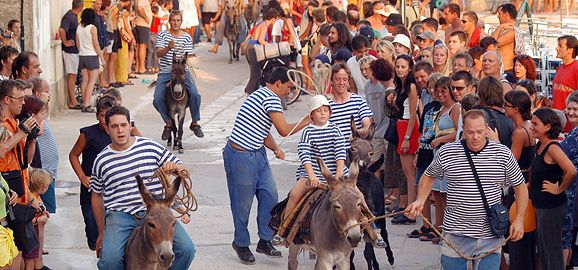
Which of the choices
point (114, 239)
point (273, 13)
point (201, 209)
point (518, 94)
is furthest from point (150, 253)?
point (273, 13)

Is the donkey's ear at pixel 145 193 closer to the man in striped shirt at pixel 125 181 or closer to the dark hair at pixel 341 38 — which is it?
the man in striped shirt at pixel 125 181

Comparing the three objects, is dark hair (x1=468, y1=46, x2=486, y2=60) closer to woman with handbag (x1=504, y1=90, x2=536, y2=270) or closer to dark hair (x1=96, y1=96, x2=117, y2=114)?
woman with handbag (x1=504, y1=90, x2=536, y2=270)

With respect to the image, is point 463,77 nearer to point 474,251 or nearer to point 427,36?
point 474,251

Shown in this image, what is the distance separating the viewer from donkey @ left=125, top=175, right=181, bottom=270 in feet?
27.6

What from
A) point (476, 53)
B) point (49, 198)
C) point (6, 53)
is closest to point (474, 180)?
point (49, 198)

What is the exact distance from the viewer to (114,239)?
9.02 m

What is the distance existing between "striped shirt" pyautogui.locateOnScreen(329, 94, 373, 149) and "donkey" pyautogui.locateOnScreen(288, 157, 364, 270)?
5.34ft

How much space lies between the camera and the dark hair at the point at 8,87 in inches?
412

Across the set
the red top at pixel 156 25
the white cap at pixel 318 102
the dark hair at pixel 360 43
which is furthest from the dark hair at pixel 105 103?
the red top at pixel 156 25

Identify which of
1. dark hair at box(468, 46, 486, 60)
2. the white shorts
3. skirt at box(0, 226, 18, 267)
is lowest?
skirt at box(0, 226, 18, 267)

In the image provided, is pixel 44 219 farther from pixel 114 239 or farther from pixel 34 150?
pixel 114 239

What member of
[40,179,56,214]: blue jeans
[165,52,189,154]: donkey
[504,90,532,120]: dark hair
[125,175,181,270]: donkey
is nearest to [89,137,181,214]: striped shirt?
[125,175,181,270]: donkey

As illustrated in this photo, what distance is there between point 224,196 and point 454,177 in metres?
6.89

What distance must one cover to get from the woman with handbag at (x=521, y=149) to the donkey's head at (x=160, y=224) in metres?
3.42
